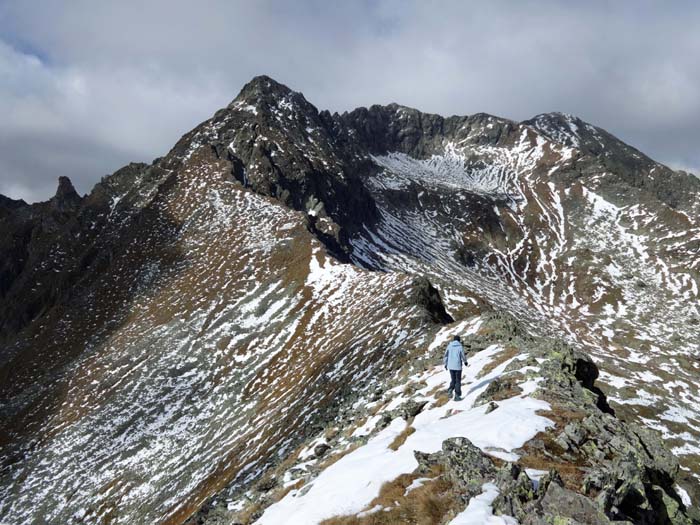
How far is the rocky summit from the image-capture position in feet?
42.7

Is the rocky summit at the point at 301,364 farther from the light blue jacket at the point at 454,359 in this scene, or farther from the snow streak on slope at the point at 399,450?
the light blue jacket at the point at 454,359

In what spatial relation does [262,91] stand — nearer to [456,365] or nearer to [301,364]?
[301,364]

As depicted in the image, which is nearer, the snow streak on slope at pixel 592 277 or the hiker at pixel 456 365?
the hiker at pixel 456 365

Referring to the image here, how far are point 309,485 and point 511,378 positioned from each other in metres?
9.92

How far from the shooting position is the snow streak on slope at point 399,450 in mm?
12406

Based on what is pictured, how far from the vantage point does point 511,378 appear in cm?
1995

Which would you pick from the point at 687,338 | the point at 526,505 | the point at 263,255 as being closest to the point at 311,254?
the point at 263,255

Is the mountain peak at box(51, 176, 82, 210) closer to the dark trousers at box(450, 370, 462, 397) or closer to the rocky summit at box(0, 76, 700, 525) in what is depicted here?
the rocky summit at box(0, 76, 700, 525)

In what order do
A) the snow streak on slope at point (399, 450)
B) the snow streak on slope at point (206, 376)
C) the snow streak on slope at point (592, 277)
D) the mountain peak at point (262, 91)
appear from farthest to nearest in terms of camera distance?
the mountain peak at point (262, 91), the snow streak on slope at point (592, 277), the snow streak on slope at point (206, 376), the snow streak on slope at point (399, 450)

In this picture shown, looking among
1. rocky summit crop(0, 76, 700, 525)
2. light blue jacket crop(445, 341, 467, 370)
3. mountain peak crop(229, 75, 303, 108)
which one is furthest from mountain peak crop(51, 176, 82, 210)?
light blue jacket crop(445, 341, 467, 370)

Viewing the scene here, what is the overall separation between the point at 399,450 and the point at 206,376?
49280 millimetres

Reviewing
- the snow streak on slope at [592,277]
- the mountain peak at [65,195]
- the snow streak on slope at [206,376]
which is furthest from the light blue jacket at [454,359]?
the mountain peak at [65,195]

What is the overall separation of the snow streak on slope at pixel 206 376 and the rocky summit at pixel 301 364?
0.35 m

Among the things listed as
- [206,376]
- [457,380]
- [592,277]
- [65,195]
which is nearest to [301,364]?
[206,376]
